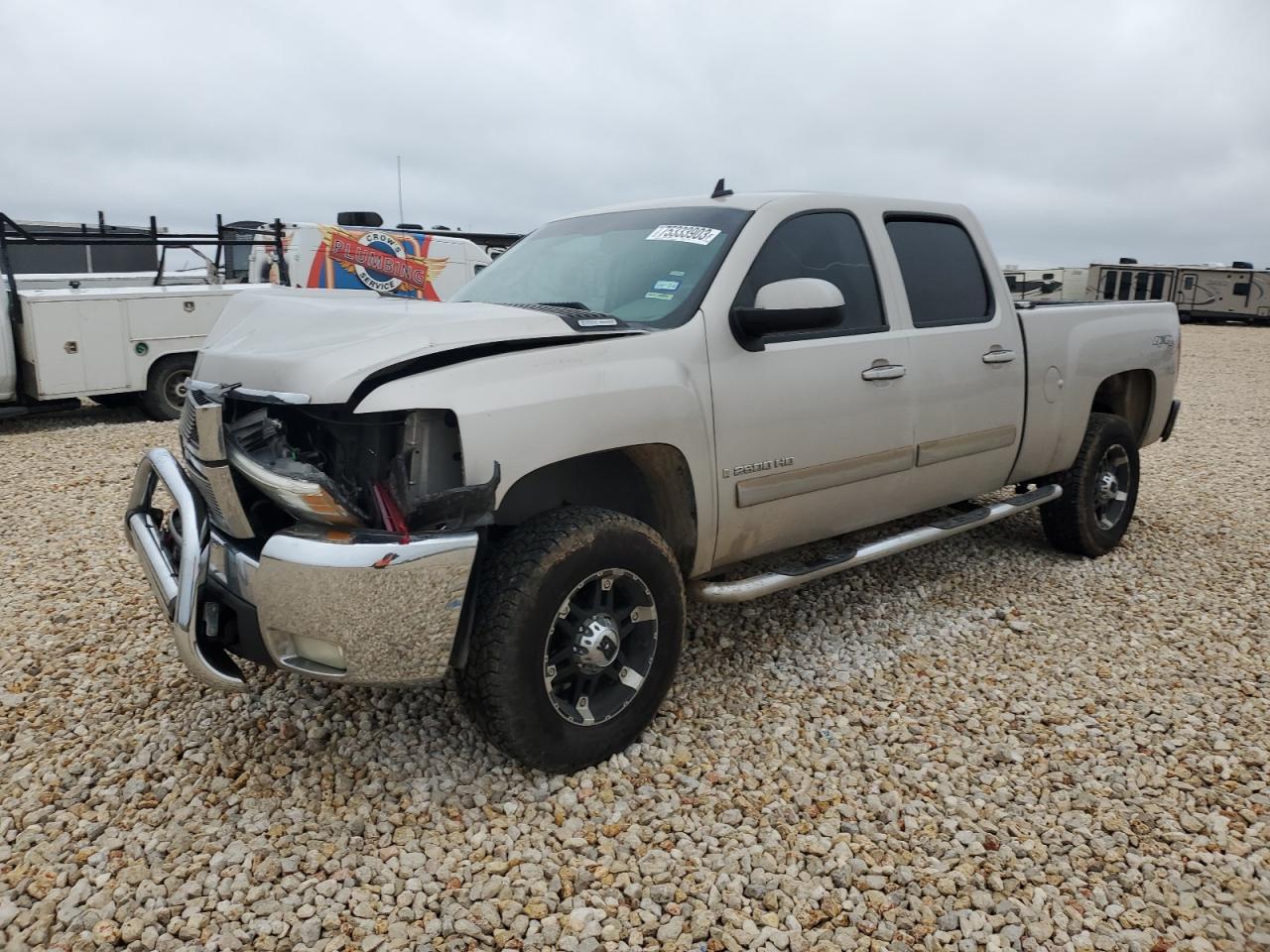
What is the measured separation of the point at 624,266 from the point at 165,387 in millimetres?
8198

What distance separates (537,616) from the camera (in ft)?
8.65

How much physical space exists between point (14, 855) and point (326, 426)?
1.47m

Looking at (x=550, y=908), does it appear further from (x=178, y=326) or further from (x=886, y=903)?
(x=178, y=326)

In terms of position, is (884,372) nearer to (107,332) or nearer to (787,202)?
(787,202)

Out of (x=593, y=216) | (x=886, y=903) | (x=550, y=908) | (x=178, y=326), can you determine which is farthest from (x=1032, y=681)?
(x=178, y=326)

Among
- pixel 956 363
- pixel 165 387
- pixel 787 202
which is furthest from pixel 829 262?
pixel 165 387

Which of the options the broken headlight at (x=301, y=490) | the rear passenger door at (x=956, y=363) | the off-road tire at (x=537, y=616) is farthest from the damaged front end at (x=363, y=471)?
the rear passenger door at (x=956, y=363)

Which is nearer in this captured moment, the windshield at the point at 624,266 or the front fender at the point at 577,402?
the front fender at the point at 577,402

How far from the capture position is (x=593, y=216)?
4.08m

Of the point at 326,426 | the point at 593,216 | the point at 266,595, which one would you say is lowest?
the point at 266,595

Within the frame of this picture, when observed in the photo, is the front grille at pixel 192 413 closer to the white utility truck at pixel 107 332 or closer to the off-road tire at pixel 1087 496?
the off-road tire at pixel 1087 496

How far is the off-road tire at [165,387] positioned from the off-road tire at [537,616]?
27.9ft

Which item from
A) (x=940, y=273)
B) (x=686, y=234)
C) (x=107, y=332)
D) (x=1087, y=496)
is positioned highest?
(x=686, y=234)

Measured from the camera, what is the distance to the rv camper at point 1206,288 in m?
27.9
